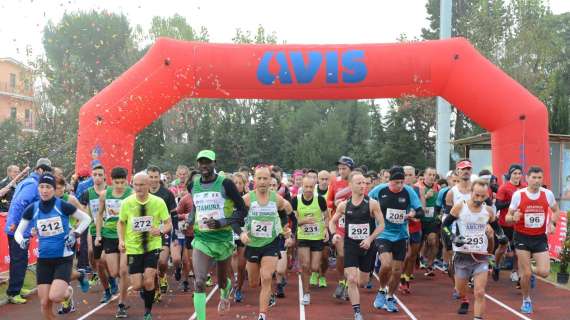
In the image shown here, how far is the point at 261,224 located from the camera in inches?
313

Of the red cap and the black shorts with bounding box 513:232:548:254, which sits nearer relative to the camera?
the black shorts with bounding box 513:232:548:254

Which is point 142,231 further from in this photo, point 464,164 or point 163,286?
point 464,164

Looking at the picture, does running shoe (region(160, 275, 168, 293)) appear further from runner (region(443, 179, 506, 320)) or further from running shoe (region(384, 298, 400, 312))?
runner (region(443, 179, 506, 320))

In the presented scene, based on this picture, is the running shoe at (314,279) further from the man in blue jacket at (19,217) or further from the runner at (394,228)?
the man in blue jacket at (19,217)

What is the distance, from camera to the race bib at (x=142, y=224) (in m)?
7.80

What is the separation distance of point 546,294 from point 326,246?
3.67 meters

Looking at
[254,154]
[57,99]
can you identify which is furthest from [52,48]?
[254,154]

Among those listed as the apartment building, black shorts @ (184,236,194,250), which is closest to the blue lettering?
black shorts @ (184,236,194,250)

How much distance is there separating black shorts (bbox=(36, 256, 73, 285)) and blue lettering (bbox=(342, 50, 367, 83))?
27.4 feet

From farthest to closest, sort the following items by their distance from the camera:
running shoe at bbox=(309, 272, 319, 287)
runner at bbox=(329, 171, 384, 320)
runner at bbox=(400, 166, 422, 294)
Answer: running shoe at bbox=(309, 272, 319, 287), runner at bbox=(400, 166, 422, 294), runner at bbox=(329, 171, 384, 320)

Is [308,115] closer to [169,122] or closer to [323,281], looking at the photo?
[169,122]

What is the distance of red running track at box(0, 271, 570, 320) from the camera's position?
28.8 feet

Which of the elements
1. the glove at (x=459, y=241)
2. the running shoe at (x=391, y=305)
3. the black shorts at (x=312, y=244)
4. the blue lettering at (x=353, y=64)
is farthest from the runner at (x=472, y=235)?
the blue lettering at (x=353, y=64)

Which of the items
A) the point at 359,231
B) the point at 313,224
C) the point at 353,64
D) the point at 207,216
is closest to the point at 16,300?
the point at 207,216
